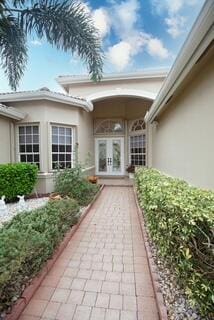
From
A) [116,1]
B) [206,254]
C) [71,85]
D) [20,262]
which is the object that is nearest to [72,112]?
[71,85]

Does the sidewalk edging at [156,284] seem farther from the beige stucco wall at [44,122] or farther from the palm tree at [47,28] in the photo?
the beige stucco wall at [44,122]

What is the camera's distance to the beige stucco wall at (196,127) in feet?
13.6

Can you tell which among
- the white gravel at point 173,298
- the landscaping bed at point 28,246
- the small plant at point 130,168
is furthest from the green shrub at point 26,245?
the small plant at point 130,168

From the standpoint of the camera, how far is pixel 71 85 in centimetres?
1478

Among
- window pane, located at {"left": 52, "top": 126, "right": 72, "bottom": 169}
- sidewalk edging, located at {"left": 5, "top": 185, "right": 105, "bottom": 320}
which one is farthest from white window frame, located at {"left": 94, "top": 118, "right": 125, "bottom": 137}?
sidewalk edging, located at {"left": 5, "top": 185, "right": 105, "bottom": 320}

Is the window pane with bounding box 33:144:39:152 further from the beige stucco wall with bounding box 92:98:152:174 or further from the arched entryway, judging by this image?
→ the beige stucco wall with bounding box 92:98:152:174

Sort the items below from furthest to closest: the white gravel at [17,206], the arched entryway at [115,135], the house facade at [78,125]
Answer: the arched entryway at [115,135] → the house facade at [78,125] → the white gravel at [17,206]

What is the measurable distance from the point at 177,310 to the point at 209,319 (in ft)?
1.57

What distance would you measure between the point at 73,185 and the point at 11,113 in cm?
404

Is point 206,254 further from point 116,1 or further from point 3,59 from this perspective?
point 116,1

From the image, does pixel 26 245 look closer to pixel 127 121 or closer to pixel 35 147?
pixel 35 147

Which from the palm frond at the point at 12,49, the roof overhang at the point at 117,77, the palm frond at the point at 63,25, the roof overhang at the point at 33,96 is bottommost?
the roof overhang at the point at 33,96

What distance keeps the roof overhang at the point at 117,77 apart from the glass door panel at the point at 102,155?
16.2 feet

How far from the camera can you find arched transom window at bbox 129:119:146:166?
639 inches
